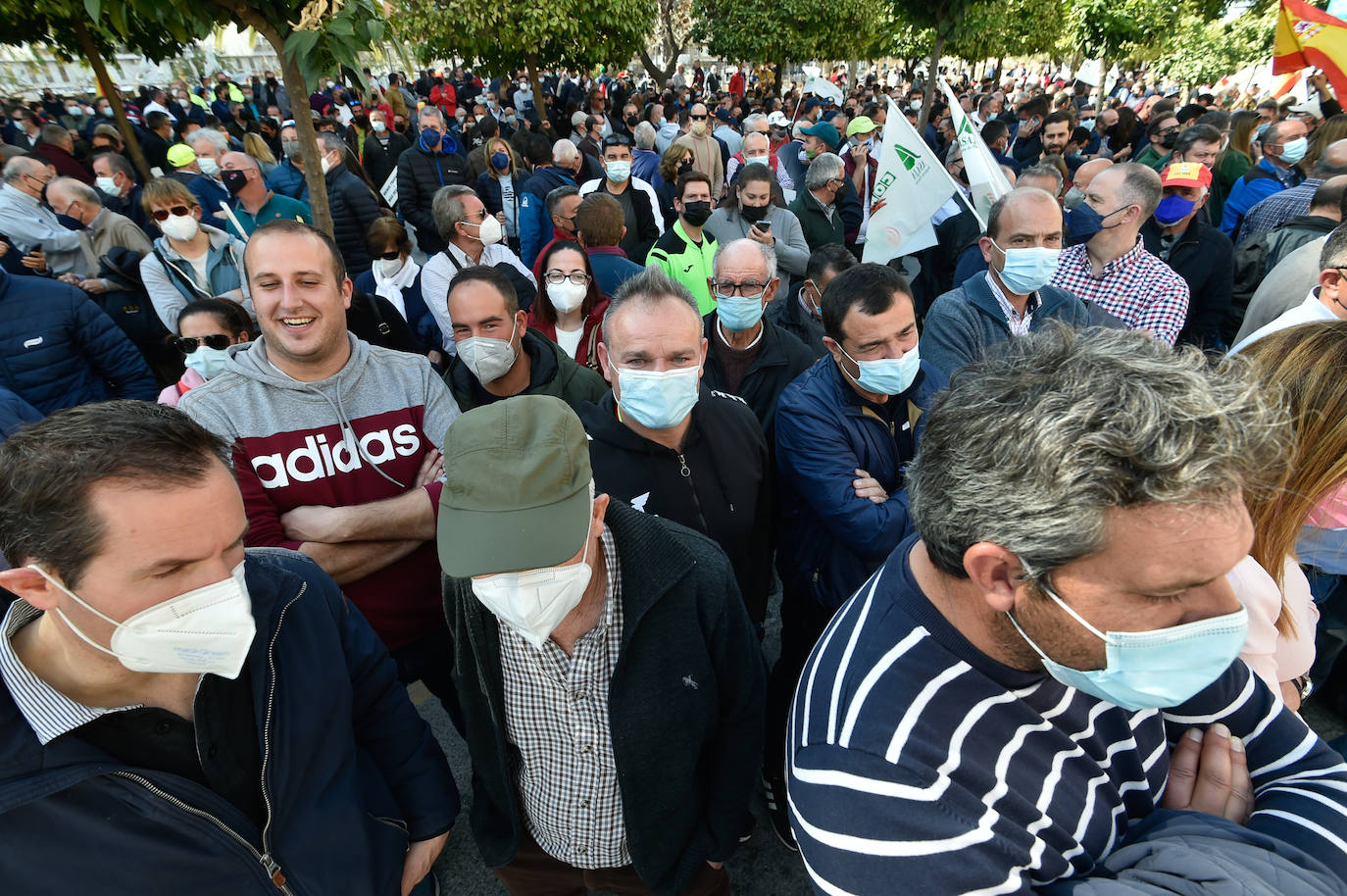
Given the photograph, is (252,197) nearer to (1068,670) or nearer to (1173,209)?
(1068,670)

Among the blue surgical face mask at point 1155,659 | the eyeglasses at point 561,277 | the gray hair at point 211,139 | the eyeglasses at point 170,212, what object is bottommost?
the blue surgical face mask at point 1155,659

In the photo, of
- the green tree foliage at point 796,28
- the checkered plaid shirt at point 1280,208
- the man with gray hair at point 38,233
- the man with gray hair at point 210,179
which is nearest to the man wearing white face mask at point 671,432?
the checkered plaid shirt at point 1280,208

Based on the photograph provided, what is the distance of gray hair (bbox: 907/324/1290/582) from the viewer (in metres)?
1.08

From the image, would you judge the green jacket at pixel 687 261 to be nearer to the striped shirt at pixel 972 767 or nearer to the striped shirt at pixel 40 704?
the striped shirt at pixel 972 767

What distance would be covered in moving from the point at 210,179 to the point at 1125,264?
824cm

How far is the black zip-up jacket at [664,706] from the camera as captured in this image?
1.72 m

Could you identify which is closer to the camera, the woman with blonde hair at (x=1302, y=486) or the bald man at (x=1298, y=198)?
the woman with blonde hair at (x=1302, y=486)

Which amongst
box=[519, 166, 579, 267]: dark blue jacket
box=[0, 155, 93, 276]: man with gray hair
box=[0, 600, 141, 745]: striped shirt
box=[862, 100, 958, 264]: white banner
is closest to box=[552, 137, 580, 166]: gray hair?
box=[519, 166, 579, 267]: dark blue jacket

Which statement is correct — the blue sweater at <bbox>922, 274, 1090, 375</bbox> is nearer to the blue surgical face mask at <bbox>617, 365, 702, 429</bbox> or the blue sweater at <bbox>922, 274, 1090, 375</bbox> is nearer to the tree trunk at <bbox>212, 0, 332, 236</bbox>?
the blue surgical face mask at <bbox>617, 365, 702, 429</bbox>

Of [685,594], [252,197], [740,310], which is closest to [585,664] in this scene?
[685,594]

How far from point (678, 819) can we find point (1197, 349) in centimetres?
161

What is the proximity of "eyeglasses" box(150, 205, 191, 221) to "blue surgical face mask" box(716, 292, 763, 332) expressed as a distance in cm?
358

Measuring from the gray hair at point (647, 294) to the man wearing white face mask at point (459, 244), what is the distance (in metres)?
1.99

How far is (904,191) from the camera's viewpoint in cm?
478
